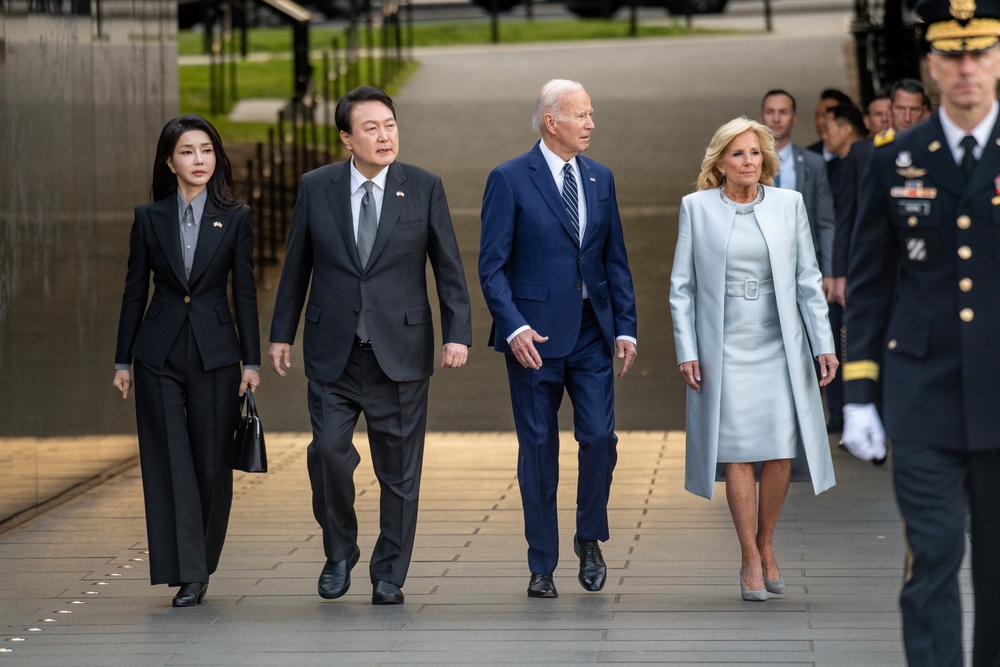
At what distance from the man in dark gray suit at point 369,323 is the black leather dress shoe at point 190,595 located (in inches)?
17.3

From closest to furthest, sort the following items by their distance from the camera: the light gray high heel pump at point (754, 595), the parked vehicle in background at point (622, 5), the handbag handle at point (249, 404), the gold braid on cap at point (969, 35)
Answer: the gold braid on cap at point (969, 35), the light gray high heel pump at point (754, 595), the handbag handle at point (249, 404), the parked vehicle in background at point (622, 5)

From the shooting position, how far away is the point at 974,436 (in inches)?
Answer: 152

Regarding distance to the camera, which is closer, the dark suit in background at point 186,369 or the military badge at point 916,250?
the military badge at point 916,250

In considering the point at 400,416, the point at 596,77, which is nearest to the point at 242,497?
the point at 400,416

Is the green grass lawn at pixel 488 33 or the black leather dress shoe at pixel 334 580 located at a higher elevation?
the green grass lawn at pixel 488 33

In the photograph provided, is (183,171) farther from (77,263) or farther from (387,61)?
(387,61)

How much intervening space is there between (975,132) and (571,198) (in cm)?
221

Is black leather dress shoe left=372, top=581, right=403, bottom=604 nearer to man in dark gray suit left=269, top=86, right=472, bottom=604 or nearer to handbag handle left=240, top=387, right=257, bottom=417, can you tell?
man in dark gray suit left=269, top=86, right=472, bottom=604

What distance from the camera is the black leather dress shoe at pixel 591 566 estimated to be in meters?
5.86

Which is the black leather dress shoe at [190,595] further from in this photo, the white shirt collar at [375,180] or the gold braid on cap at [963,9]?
the gold braid on cap at [963,9]

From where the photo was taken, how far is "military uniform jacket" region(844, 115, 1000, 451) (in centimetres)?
387

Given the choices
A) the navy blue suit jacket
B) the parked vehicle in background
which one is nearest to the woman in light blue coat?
the navy blue suit jacket

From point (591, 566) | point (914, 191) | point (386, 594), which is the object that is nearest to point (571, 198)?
point (591, 566)

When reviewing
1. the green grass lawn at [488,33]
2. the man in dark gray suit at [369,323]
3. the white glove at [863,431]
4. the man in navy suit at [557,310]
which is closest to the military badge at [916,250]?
the white glove at [863,431]
